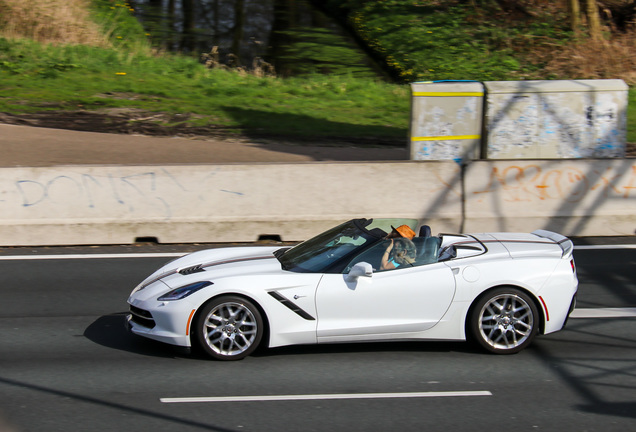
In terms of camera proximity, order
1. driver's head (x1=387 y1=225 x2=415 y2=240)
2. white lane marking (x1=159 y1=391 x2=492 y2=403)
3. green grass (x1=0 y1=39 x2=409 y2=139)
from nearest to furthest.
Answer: white lane marking (x1=159 y1=391 x2=492 y2=403) < driver's head (x1=387 y1=225 x2=415 y2=240) < green grass (x1=0 y1=39 x2=409 y2=139)

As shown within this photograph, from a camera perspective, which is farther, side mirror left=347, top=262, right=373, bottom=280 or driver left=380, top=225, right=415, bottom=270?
driver left=380, top=225, right=415, bottom=270

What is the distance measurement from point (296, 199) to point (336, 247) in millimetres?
4194

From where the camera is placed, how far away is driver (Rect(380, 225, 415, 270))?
6.59 metres

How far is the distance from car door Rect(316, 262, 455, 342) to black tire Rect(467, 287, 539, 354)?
0.34 meters

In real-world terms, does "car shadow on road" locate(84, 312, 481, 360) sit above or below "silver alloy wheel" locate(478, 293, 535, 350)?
below

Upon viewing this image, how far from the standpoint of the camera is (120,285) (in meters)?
8.91

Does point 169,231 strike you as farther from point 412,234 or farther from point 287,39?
point 287,39

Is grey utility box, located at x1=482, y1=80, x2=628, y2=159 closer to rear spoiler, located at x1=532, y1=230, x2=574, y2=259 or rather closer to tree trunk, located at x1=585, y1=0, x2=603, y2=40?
rear spoiler, located at x1=532, y1=230, x2=574, y2=259

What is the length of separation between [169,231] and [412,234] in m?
5.01

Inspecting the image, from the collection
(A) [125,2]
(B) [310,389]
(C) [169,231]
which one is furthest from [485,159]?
(A) [125,2]

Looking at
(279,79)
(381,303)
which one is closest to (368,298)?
(381,303)

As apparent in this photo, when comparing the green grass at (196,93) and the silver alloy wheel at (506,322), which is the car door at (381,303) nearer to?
the silver alloy wheel at (506,322)

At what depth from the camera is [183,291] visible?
648 centimetres

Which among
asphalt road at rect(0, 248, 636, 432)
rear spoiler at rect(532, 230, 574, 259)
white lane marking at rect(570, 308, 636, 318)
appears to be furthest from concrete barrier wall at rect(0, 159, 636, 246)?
rear spoiler at rect(532, 230, 574, 259)
